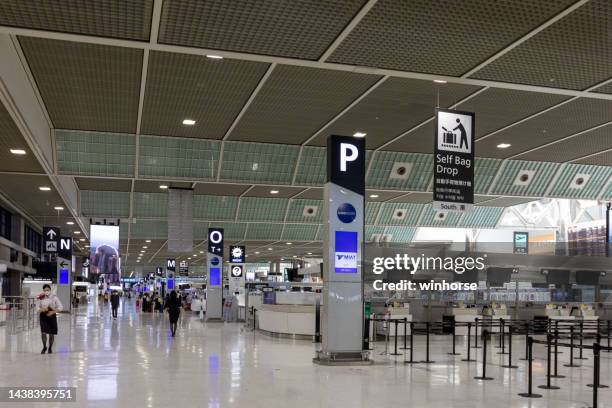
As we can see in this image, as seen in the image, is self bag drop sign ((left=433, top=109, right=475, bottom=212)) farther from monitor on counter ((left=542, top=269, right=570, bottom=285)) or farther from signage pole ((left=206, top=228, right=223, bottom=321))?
signage pole ((left=206, top=228, right=223, bottom=321))

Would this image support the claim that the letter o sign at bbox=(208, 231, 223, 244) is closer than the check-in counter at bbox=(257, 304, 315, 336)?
No

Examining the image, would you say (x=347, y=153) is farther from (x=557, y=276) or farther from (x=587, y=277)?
(x=587, y=277)

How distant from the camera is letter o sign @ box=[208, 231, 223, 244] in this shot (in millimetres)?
30641

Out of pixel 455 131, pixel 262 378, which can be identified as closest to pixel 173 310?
pixel 262 378

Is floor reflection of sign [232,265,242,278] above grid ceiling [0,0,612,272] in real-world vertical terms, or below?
below

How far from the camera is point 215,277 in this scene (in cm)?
3180

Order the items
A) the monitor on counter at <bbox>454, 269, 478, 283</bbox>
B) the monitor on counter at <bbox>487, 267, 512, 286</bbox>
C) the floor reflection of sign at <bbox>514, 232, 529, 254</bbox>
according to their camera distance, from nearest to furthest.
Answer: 1. the monitor on counter at <bbox>454, 269, 478, 283</bbox>
2. the monitor on counter at <bbox>487, 267, 512, 286</bbox>
3. the floor reflection of sign at <bbox>514, 232, 529, 254</bbox>

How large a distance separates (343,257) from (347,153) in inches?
82.6

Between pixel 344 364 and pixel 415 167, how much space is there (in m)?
8.61

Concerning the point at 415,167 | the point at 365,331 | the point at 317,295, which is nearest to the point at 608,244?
the point at 415,167

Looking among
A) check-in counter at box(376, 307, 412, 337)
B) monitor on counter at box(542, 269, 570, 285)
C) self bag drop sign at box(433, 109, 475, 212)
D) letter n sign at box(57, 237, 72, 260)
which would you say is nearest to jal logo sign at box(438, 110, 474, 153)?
self bag drop sign at box(433, 109, 475, 212)

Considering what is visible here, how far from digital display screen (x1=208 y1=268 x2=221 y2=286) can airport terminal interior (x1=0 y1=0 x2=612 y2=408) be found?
16.2ft

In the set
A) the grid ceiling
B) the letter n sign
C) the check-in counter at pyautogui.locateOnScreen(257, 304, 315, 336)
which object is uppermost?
the grid ceiling

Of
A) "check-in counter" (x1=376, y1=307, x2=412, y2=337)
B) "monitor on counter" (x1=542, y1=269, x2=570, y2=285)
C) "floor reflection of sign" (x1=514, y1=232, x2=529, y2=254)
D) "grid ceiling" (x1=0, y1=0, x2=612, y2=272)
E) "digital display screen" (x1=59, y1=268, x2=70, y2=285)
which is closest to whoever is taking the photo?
"grid ceiling" (x1=0, y1=0, x2=612, y2=272)
